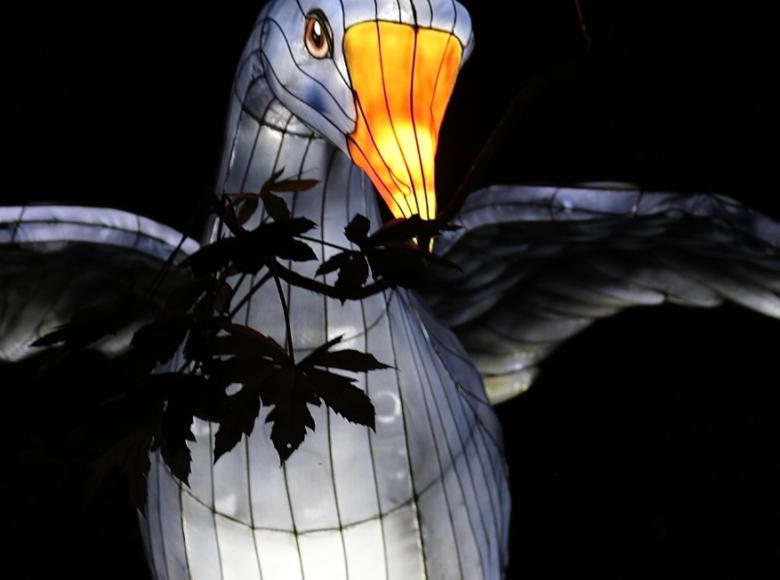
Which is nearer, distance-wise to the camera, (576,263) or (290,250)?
(290,250)

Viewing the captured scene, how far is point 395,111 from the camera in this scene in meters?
0.94

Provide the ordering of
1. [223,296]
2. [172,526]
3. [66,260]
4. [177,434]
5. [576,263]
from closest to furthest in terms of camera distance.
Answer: [177,434] → [223,296] → [172,526] → [66,260] → [576,263]

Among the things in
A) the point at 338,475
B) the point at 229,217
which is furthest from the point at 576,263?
the point at 229,217

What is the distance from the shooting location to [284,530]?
0.97 metres

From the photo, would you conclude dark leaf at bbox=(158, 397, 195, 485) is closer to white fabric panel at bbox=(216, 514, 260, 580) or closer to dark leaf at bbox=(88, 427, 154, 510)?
dark leaf at bbox=(88, 427, 154, 510)

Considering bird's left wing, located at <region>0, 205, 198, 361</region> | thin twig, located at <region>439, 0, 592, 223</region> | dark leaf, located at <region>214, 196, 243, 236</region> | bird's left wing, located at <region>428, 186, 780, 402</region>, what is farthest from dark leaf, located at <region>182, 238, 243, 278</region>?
bird's left wing, located at <region>428, 186, 780, 402</region>

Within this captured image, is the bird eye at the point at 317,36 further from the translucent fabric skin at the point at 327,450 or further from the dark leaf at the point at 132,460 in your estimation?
the dark leaf at the point at 132,460

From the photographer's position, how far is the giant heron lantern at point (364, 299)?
37.5 inches

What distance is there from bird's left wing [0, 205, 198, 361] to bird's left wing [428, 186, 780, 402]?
307 mm

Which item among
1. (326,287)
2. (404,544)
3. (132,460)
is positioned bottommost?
(404,544)

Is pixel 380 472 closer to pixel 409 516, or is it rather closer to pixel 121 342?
pixel 409 516

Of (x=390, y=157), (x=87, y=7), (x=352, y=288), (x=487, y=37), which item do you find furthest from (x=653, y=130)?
(x=352, y=288)

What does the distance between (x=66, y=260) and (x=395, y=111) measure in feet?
1.30

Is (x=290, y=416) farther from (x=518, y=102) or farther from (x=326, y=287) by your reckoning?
(x=518, y=102)
